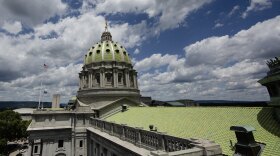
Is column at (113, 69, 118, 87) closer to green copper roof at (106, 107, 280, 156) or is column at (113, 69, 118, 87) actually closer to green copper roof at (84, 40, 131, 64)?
green copper roof at (84, 40, 131, 64)

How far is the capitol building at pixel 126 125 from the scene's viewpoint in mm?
13305

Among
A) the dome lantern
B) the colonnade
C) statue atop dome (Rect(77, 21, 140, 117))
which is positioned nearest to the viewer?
statue atop dome (Rect(77, 21, 140, 117))

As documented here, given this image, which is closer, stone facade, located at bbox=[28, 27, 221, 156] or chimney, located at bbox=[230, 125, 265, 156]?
chimney, located at bbox=[230, 125, 265, 156]

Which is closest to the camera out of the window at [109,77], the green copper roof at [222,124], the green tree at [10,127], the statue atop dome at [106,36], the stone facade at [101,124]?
the green copper roof at [222,124]

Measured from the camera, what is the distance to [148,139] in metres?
18.4

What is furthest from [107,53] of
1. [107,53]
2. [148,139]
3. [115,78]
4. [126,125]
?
[148,139]

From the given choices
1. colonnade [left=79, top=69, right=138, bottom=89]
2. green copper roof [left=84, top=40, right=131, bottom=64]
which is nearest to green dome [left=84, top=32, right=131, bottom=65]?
green copper roof [left=84, top=40, right=131, bottom=64]

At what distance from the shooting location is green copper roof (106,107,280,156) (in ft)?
45.2

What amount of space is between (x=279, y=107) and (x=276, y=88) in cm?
142

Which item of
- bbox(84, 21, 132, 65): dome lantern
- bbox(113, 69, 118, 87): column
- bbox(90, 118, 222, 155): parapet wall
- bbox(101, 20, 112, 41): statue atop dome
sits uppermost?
bbox(101, 20, 112, 41): statue atop dome

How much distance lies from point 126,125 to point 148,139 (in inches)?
206

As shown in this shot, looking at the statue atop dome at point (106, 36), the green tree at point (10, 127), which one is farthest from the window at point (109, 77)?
the green tree at point (10, 127)

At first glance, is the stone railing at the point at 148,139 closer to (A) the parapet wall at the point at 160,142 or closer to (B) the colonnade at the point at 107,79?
(A) the parapet wall at the point at 160,142

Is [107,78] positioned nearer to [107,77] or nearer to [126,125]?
[107,77]
